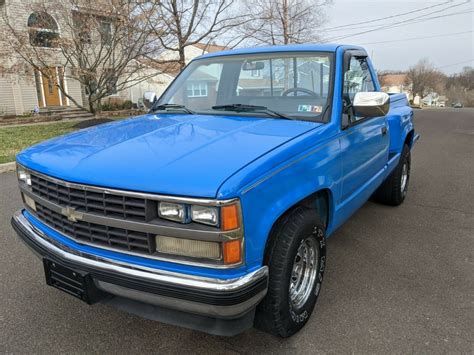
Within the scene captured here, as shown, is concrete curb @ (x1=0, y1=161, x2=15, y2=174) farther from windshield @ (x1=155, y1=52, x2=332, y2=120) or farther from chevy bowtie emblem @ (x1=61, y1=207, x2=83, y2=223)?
chevy bowtie emblem @ (x1=61, y1=207, x2=83, y2=223)

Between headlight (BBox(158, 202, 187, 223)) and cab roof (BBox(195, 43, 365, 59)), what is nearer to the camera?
headlight (BBox(158, 202, 187, 223))

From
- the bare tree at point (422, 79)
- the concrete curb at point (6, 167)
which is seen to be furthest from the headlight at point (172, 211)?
the bare tree at point (422, 79)

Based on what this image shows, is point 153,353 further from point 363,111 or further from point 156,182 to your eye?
point 363,111

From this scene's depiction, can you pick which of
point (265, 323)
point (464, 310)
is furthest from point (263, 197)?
point (464, 310)

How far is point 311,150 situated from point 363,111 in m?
0.83

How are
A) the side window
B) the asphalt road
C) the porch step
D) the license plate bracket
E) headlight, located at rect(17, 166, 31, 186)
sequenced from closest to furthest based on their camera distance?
the license plate bracket < the asphalt road < headlight, located at rect(17, 166, 31, 186) < the side window < the porch step

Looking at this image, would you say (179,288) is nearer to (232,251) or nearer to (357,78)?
(232,251)

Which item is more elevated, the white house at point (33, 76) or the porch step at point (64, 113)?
the white house at point (33, 76)

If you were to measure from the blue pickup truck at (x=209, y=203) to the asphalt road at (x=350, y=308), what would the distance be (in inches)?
12.9

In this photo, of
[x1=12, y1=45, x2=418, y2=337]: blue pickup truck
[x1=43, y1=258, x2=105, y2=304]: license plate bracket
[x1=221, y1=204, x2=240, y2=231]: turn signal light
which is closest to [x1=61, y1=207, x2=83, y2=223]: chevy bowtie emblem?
[x1=12, y1=45, x2=418, y2=337]: blue pickup truck

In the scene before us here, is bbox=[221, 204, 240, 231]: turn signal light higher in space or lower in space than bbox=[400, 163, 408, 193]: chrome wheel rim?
higher

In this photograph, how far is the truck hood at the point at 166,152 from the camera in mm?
1970

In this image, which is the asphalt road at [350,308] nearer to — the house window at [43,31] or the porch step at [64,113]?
the house window at [43,31]

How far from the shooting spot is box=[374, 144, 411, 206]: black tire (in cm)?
488
